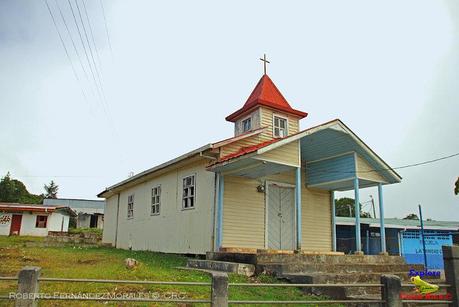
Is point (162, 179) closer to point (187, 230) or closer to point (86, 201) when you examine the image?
point (187, 230)

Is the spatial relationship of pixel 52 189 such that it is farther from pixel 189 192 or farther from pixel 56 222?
pixel 189 192

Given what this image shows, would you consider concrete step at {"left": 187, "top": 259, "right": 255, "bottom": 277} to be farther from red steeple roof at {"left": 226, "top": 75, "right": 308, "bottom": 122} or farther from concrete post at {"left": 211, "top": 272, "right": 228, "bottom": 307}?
red steeple roof at {"left": 226, "top": 75, "right": 308, "bottom": 122}

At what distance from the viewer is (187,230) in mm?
14250

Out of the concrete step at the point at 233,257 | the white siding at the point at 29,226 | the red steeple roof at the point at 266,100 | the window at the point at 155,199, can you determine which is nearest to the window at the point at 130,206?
the window at the point at 155,199

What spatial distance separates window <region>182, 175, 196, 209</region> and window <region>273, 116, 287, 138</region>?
362 cm

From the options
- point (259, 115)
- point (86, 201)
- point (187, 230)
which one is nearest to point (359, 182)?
point (259, 115)

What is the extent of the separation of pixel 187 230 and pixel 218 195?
101 inches

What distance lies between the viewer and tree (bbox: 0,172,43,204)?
60.3 metres

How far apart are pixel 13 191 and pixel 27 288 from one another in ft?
213

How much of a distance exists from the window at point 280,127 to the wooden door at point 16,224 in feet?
109

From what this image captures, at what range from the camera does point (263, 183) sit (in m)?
13.9

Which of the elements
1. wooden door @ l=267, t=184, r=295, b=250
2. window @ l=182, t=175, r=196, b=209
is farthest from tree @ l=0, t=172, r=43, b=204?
wooden door @ l=267, t=184, r=295, b=250

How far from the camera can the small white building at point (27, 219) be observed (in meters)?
38.2

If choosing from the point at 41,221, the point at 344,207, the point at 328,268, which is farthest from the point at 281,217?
the point at 344,207
